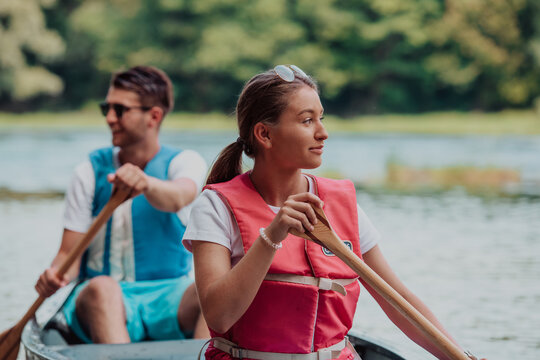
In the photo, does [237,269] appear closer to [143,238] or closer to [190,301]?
[190,301]

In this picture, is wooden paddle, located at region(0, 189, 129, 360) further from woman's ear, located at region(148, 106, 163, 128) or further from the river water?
the river water

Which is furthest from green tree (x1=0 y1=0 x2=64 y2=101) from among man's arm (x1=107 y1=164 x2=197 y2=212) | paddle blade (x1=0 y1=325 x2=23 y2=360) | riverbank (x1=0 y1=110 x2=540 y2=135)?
man's arm (x1=107 y1=164 x2=197 y2=212)

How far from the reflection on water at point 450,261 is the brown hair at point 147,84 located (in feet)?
3.29

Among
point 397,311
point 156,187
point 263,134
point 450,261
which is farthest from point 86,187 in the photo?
point 450,261

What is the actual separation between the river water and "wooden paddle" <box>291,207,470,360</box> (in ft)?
1.41

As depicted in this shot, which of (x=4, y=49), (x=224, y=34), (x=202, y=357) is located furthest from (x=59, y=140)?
(x=202, y=357)

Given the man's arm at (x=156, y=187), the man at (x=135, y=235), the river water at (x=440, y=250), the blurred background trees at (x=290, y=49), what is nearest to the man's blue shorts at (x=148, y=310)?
the man at (x=135, y=235)

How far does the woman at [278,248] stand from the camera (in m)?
1.71

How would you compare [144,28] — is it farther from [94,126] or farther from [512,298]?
[512,298]

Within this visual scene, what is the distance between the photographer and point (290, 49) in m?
25.6

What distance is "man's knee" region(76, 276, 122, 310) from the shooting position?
2570mm

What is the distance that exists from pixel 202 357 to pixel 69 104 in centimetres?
2404

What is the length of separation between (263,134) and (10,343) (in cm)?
168

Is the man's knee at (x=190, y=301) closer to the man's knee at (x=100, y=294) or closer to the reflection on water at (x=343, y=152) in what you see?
the man's knee at (x=100, y=294)
